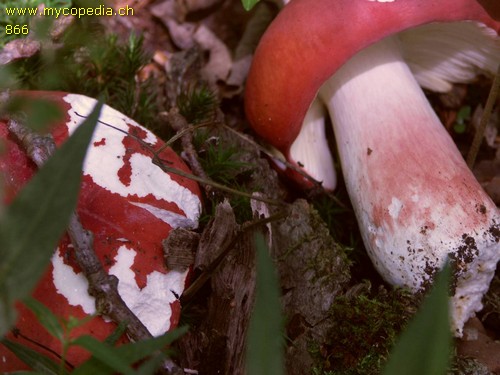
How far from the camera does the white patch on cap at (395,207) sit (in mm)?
1894

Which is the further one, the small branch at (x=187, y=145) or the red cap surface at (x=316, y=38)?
the small branch at (x=187, y=145)

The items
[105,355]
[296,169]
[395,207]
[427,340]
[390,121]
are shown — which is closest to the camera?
[427,340]

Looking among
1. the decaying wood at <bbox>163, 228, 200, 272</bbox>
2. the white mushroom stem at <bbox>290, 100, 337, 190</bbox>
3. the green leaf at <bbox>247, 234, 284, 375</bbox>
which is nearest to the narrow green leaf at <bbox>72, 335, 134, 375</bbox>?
the green leaf at <bbox>247, 234, 284, 375</bbox>

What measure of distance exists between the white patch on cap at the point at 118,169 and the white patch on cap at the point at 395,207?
70 cm

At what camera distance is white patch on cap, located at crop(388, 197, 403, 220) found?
6.21ft

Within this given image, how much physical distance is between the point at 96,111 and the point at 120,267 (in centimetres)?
66

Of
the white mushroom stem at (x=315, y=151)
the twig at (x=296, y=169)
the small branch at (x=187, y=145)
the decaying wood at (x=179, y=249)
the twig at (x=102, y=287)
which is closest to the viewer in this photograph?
the twig at (x=102, y=287)

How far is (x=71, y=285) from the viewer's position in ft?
4.75

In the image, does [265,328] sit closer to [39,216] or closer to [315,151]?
[39,216]

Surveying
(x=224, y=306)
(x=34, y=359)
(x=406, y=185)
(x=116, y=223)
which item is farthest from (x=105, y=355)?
(x=406, y=185)

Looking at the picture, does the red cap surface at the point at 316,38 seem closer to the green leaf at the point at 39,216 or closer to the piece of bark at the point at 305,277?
the piece of bark at the point at 305,277

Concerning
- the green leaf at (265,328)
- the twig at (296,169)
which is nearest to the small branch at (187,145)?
the twig at (296,169)

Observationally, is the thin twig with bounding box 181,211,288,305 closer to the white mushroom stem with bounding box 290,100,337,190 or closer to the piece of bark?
the piece of bark

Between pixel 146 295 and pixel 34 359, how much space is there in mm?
351
